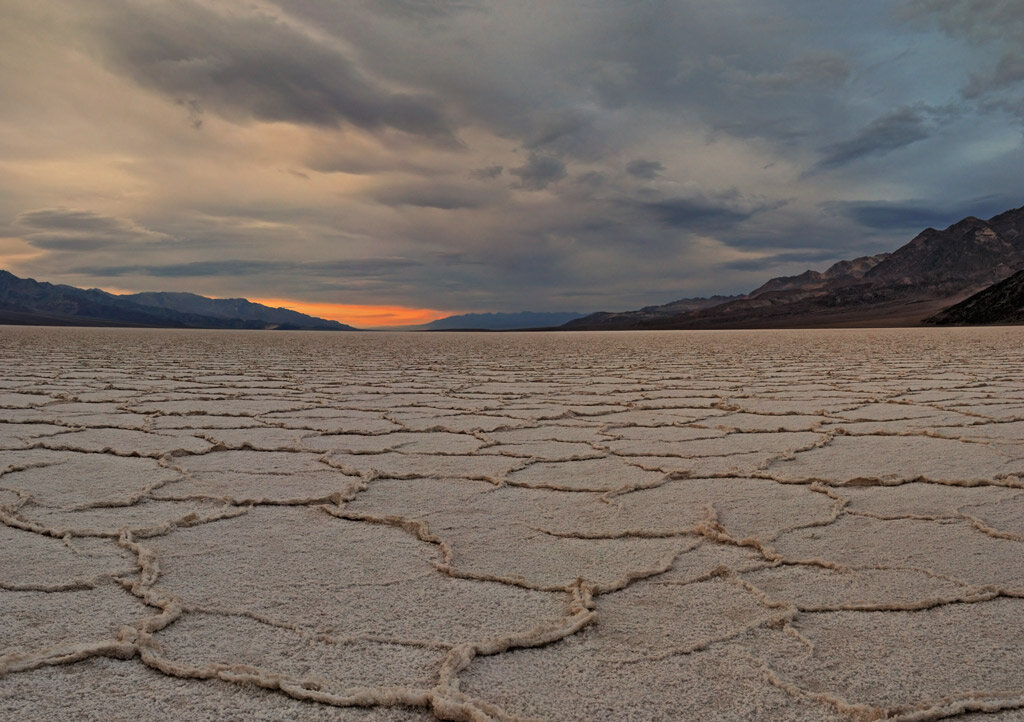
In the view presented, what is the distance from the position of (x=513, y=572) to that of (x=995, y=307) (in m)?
38.5

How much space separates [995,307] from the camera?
109 ft

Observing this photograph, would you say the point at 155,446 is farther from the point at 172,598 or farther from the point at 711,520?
the point at 711,520

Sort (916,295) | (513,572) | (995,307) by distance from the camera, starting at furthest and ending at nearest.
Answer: (916,295) < (995,307) < (513,572)

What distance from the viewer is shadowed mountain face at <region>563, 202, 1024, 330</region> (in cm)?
5859

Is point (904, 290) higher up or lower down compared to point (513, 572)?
higher up

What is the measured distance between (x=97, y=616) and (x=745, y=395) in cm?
424

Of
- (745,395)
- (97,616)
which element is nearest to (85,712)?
(97,616)

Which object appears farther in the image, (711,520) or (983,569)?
(711,520)

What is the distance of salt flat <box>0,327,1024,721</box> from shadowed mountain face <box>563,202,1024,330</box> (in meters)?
47.6

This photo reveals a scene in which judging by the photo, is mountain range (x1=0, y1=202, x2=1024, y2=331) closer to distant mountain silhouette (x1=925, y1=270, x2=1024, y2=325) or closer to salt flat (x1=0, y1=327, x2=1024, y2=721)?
distant mountain silhouette (x1=925, y1=270, x2=1024, y2=325)

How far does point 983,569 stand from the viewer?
1490 millimetres

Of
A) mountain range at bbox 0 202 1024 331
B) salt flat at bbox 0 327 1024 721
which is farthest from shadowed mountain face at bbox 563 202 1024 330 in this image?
salt flat at bbox 0 327 1024 721

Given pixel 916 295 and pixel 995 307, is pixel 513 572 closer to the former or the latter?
pixel 995 307

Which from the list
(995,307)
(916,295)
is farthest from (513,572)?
(916,295)
